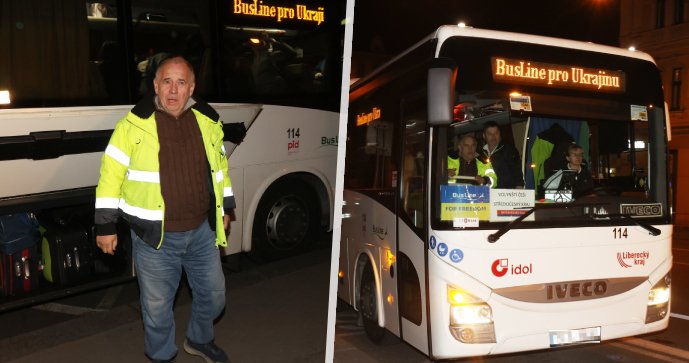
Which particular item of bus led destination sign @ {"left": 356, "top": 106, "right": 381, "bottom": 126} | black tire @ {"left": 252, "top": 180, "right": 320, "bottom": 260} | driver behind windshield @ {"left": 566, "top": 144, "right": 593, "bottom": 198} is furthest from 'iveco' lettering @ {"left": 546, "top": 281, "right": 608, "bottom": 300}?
black tire @ {"left": 252, "top": 180, "right": 320, "bottom": 260}

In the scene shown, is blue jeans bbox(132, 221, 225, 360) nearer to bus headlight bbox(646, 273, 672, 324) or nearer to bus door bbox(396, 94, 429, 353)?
bus door bbox(396, 94, 429, 353)

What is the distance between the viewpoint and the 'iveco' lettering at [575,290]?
4.41 meters

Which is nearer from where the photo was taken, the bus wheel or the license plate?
the license plate

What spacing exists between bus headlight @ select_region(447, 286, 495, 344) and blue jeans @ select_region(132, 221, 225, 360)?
1686mm

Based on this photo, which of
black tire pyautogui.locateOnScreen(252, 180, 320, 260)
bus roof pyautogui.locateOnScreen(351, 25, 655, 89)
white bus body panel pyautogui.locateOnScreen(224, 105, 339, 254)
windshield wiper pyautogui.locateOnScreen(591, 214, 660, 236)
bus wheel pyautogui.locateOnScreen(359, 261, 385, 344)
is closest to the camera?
bus roof pyautogui.locateOnScreen(351, 25, 655, 89)

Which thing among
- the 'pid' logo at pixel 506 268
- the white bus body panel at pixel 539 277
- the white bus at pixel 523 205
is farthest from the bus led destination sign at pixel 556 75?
the 'pid' logo at pixel 506 268

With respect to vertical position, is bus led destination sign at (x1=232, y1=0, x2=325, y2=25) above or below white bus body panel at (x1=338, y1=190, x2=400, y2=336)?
above

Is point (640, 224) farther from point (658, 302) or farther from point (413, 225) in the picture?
point (413, 225)

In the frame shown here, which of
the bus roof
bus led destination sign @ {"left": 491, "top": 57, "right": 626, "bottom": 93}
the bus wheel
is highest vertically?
the bus roof

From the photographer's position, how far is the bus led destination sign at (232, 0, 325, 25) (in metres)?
6.44

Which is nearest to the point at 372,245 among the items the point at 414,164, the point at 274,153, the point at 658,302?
the point at 414,164

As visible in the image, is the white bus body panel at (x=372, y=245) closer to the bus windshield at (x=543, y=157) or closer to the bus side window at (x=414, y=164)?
the bus side window at (x=414, y=164)

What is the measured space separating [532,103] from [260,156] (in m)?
3.20

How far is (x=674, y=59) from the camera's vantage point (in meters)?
24.6
